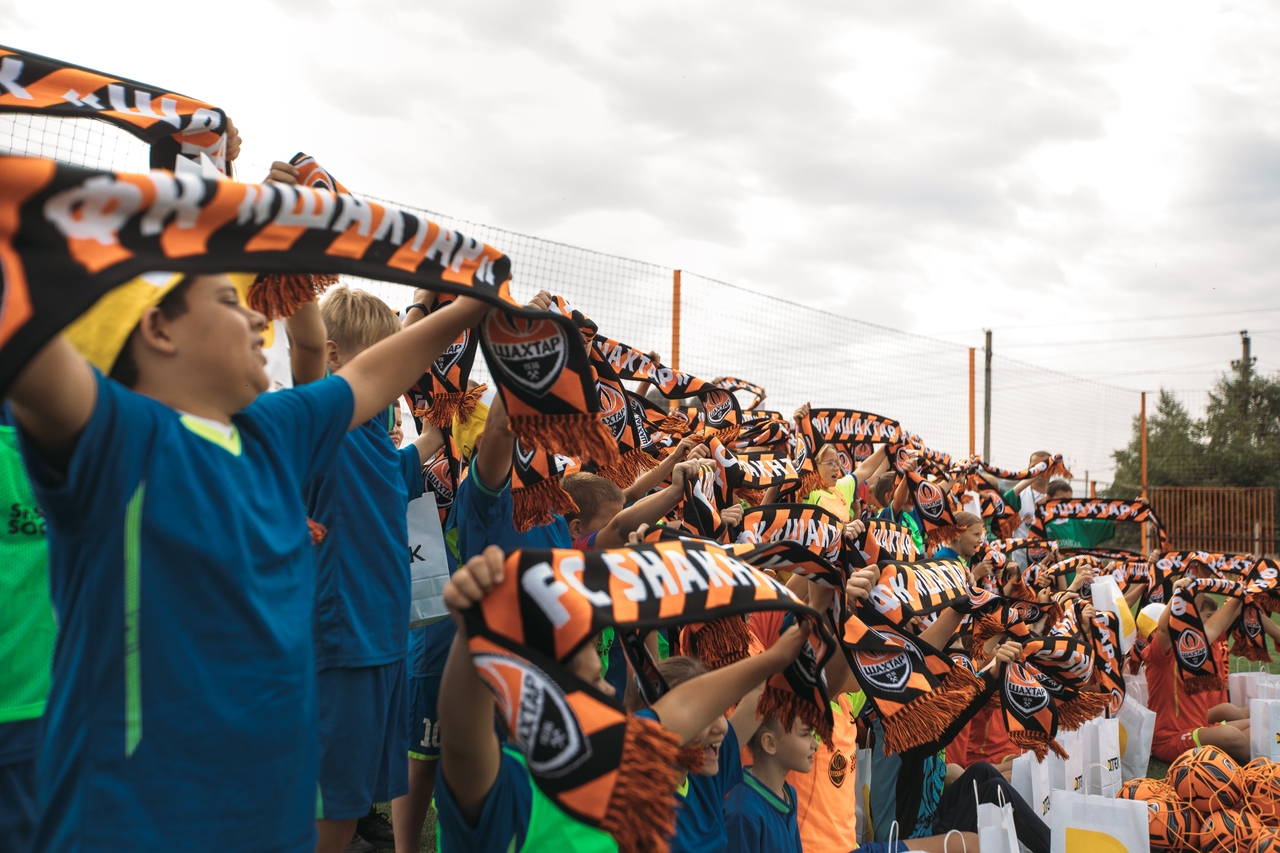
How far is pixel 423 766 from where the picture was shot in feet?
11.3

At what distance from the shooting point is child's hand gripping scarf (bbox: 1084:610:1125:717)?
180 inches

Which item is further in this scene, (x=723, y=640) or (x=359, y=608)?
(x=359, y=608)

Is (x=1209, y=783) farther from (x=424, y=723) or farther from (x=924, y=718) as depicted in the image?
(x=424, y=723)

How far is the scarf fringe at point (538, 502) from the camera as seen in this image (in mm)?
2463

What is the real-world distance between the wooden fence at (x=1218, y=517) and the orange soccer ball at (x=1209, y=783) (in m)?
15.2

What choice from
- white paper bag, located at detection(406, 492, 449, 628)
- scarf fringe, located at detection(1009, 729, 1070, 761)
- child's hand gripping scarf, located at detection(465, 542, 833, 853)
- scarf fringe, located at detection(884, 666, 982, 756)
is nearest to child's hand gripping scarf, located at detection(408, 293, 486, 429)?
white paper bag, located at detection(406, 492, 449, 628)

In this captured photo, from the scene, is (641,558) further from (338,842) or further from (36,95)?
(36,95)

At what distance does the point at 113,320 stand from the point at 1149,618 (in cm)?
688

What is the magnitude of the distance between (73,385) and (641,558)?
35.6 inches

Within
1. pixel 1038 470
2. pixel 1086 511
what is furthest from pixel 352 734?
pixel 1038 470

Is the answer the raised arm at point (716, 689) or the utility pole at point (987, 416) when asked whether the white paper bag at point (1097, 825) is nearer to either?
the raised arm at point (716, 689)

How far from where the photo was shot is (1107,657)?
4.80m

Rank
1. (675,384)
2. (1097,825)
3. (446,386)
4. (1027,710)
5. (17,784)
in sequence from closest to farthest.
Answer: (17,784) → (1097,825) → (446,386) → (1027,710) → (675,384)

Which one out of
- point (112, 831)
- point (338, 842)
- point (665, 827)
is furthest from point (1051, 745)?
point (112, 831)
